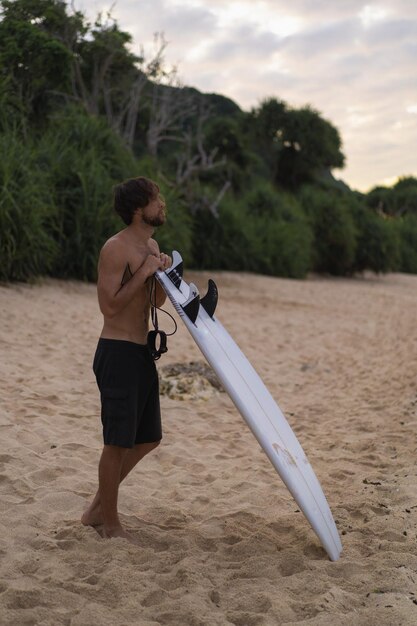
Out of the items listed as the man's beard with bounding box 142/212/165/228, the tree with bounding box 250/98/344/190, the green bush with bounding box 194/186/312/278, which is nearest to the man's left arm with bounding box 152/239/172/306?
the man's beard with bounding box 142/212/165/228

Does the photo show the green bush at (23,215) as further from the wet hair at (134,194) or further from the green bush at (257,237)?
the wet hair at (134,194)

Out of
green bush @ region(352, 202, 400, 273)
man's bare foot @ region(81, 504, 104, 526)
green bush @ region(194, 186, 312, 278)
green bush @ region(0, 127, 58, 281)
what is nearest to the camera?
man's bare foot @ region(81, 504, 104, 526)

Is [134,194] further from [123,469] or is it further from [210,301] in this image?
[123,469]

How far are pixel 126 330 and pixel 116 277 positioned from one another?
0.23m

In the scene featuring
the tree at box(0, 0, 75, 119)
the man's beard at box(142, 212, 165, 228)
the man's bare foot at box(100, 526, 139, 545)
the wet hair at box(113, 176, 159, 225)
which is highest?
the tree at box(0, 0, 75, 119)

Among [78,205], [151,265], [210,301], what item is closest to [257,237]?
[78,205]

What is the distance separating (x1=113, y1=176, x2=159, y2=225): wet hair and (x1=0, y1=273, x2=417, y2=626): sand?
55.8 inches

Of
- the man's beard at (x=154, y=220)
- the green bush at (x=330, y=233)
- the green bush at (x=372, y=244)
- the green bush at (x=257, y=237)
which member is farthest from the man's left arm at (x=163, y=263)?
the green bush at (x=372, y=244)

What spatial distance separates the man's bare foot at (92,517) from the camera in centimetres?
340

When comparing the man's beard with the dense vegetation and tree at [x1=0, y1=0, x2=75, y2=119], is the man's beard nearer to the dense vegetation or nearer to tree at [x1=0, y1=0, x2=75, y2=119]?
the dense vegetation

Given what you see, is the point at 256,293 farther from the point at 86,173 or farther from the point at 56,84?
the point at 56,84

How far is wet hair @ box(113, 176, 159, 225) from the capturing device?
10.3ft

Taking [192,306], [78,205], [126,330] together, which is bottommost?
[126,330]

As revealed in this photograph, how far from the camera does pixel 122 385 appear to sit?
307cm
